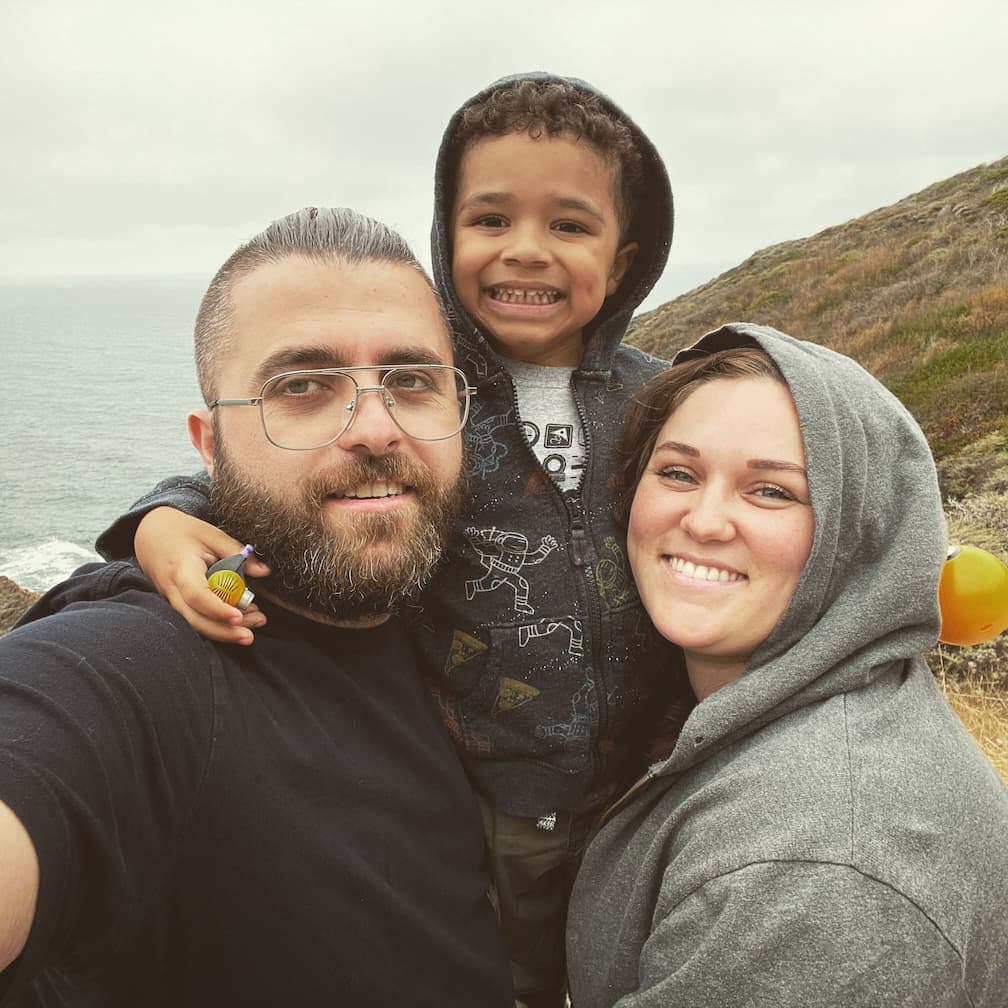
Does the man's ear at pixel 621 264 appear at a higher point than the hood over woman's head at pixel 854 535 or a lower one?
higher

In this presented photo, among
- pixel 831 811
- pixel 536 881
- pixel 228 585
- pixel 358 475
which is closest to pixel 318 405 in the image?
pixel 358 475

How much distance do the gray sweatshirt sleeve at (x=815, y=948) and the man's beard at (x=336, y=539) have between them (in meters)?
1.21

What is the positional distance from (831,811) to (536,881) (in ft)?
4.49

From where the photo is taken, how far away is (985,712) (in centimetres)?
551

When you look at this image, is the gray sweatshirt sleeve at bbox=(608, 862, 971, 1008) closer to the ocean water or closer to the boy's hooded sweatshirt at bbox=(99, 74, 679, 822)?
the boy's hooded sweatshirt at bbox=(99, 74, 679, 822)

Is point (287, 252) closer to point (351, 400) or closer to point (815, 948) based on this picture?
point (351, 400)

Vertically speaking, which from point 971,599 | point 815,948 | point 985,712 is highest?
point 971,599

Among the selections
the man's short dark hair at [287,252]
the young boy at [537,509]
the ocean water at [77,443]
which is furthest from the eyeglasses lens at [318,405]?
the ocean water at [77,443]

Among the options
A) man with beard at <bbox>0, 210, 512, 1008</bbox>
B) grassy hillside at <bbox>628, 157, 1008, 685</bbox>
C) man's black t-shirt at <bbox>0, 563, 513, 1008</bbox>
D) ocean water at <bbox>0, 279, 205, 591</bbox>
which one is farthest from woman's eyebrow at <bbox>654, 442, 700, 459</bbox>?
ocean water at <bbox>0, 279, 205, 591</bbox>

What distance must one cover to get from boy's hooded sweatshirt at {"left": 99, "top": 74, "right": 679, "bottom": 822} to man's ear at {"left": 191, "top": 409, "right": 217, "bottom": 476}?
15cm

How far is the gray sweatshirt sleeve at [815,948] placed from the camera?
1.48 m

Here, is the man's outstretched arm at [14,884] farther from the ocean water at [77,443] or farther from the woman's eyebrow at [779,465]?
the ocean water at [77,443]

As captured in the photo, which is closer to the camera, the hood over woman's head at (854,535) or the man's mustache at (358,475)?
the hood over woman's head at (854,535)

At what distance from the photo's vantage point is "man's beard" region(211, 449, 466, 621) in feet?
6.88
